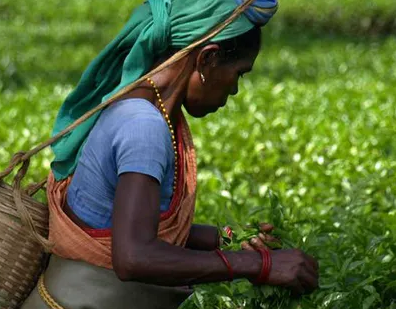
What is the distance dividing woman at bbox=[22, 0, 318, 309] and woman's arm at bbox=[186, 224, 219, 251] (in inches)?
10.7

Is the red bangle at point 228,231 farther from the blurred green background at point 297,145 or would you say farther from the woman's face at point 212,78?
the woman's face at point 212,78

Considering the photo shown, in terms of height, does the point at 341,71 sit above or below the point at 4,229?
below

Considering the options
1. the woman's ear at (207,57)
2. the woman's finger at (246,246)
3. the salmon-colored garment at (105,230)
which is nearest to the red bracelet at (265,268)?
the woman's finger at (246,246)

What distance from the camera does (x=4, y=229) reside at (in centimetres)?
313

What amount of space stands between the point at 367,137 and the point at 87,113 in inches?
146

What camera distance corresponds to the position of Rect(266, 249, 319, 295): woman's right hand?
292 centimetres

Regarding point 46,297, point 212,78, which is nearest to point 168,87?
point 212,78

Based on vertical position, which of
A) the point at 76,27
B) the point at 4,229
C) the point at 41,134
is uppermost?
the point at 4,229

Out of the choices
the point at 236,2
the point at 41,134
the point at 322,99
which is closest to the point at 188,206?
the point at 236,2

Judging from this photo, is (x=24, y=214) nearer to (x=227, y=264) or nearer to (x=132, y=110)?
(x=132, y=110)

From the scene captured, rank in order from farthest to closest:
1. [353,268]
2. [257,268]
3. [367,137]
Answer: [367,137] < [353,268] < [257,268]

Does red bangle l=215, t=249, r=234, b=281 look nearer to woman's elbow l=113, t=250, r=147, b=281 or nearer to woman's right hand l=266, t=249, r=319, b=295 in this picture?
woman's right hand l=266, t=249, r=319, b=295

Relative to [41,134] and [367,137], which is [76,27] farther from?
[367,137]

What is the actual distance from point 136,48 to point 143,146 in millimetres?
325
